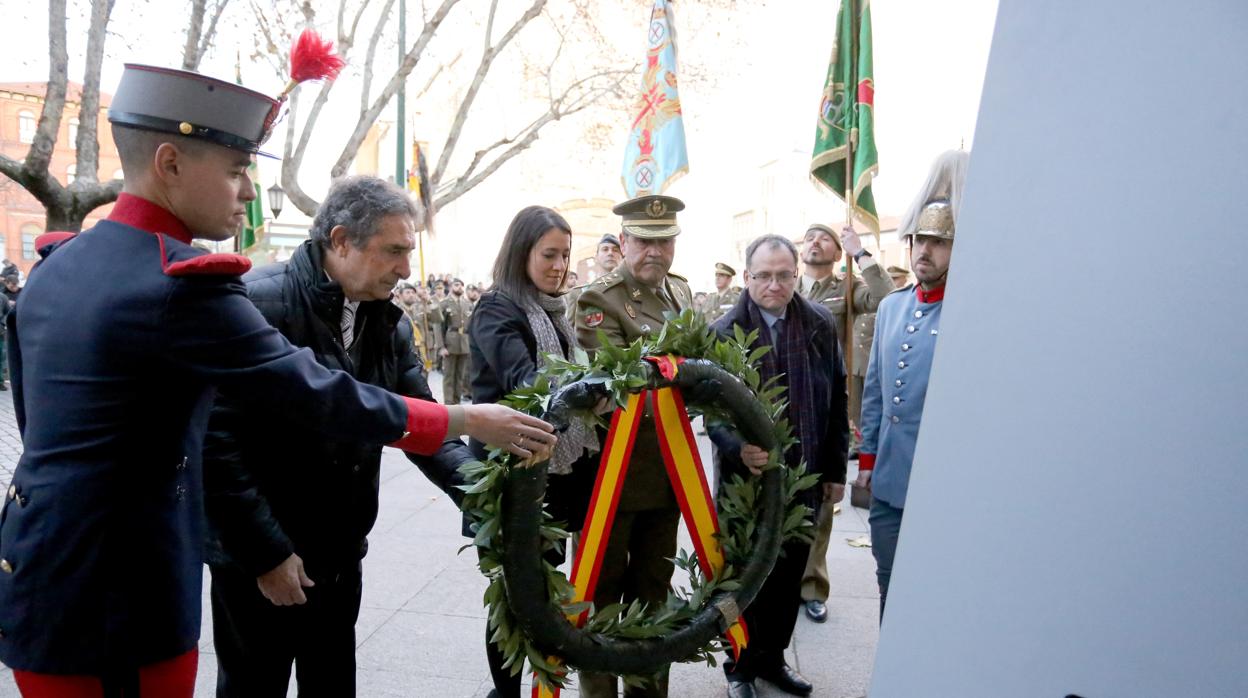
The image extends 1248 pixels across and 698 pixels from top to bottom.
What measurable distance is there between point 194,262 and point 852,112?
15.1 ft

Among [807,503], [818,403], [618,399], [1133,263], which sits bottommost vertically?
[807,503]

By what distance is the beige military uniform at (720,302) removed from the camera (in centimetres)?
1197

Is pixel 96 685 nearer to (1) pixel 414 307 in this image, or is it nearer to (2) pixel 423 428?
(2) pixel 423 428

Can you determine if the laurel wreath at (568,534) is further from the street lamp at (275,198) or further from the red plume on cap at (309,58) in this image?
the street lamp at (275,198)

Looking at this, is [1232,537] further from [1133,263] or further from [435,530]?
[435,530]

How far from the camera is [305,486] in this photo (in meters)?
2.16

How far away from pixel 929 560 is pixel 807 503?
2766mm

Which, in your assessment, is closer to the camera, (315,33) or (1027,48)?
(1027,48)

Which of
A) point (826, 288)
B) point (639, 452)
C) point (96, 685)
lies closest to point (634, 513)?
Answer: point (639, 452)

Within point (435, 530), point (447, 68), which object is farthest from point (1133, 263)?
point (447, 68)

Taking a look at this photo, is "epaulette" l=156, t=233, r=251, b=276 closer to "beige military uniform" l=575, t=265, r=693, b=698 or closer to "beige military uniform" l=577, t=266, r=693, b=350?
"beige military uniform" l=575, t=265, r=693, b=698

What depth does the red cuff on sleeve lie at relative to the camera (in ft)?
6.04

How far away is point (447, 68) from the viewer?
1770cm

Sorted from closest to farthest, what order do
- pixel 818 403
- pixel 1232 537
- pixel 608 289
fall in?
pixel 1232 537 → pixel 608 289 → pixel 818 403
